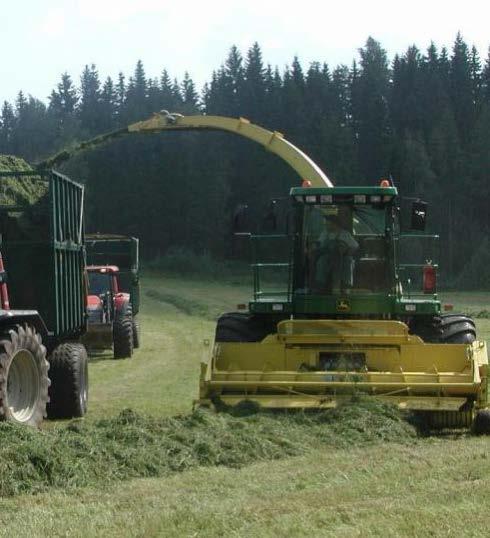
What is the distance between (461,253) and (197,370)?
157ft

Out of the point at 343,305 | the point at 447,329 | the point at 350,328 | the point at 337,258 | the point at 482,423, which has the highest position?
the point at 337,258

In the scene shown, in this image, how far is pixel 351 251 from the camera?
466 inches

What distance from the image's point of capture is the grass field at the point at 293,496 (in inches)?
233

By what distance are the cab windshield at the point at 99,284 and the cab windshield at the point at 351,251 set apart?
30.3 ft

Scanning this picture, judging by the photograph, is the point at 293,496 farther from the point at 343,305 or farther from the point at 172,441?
the point at 343,305

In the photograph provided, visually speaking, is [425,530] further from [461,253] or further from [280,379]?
[461,253]

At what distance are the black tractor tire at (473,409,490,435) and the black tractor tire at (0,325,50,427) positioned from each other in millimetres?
4267

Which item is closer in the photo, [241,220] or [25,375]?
[25,375]

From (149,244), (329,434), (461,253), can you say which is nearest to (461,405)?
(329,434)

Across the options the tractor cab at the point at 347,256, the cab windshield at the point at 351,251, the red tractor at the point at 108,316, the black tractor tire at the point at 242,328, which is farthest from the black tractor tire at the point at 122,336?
the cab windshield at the point at 351,251

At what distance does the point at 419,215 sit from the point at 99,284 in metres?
10.6

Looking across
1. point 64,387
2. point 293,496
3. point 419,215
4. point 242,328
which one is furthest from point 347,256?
point 293,496

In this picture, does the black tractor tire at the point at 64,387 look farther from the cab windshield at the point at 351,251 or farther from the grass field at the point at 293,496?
the cab windshield at the point at 351,251

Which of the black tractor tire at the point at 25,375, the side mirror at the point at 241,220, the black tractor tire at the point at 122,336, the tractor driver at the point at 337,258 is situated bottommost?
the black tractor tire at the point at 122,336
